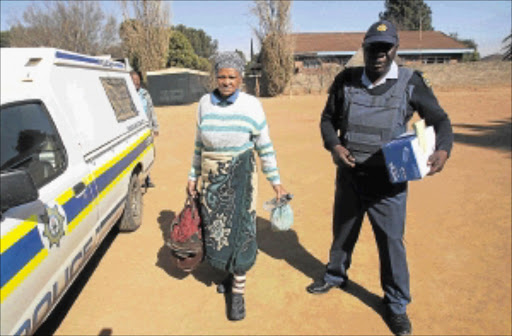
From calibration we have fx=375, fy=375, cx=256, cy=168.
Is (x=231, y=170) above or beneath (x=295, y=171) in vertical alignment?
above

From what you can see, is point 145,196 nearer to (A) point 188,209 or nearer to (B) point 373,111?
(A) point 188,209

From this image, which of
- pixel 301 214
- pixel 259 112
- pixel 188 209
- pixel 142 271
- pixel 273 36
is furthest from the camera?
pixel 273 36

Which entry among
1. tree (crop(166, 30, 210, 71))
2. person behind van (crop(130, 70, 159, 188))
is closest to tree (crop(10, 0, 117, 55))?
tree (crop(166, 30, 210, 71))

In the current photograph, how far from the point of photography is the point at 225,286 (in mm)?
3314

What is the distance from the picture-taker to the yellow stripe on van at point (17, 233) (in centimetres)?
188

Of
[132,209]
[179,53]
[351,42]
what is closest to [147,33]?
[179,53]

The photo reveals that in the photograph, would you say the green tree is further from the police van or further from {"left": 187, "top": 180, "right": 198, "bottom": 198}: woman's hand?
{"left": 187, "top": 180, "right": 198, "bottom": 198}: woman's hand

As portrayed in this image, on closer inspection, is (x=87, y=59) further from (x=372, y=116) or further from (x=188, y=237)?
(x=372, y=116)

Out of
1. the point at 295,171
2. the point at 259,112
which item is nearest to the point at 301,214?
the point at 295,171

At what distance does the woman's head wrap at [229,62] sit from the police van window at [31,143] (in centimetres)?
128

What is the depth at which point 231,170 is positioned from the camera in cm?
268

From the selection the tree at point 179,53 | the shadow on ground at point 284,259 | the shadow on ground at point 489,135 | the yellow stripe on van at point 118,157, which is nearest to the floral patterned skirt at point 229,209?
the shadow on ground at point 284,259

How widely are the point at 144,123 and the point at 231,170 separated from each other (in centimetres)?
293

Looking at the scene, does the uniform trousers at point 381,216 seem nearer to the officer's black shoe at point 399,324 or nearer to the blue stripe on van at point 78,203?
the officer's black shoe at point 399,324
